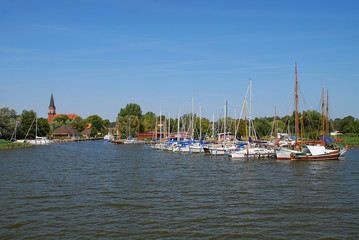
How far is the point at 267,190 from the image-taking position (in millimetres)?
24125

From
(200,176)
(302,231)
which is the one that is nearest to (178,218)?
(302,231)

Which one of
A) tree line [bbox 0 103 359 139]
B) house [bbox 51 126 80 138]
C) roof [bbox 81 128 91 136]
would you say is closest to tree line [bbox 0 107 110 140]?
tree line [bbox 0 103 359 139]

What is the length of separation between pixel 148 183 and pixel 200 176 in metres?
6.06

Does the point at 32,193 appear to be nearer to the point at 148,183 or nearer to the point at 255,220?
the point at 148,183

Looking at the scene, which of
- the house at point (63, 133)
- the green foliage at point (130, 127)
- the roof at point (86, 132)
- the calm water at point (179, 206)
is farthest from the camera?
the roof at point (86, 132)

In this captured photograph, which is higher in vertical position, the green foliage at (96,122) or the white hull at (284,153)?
the green foliage at (96,122)

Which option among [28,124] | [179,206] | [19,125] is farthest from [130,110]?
[179,206]

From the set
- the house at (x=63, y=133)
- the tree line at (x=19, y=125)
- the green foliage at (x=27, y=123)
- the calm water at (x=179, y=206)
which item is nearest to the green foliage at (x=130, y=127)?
the house at (x=63, y=133)

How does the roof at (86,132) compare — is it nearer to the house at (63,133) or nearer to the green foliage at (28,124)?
the house at (63,133)

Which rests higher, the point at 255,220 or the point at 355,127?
the point at 355,127

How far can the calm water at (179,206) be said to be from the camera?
15.1 m

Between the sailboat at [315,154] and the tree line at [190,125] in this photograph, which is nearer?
the sailboat at [315,154]

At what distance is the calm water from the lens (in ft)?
49.4

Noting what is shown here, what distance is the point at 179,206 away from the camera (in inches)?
760
